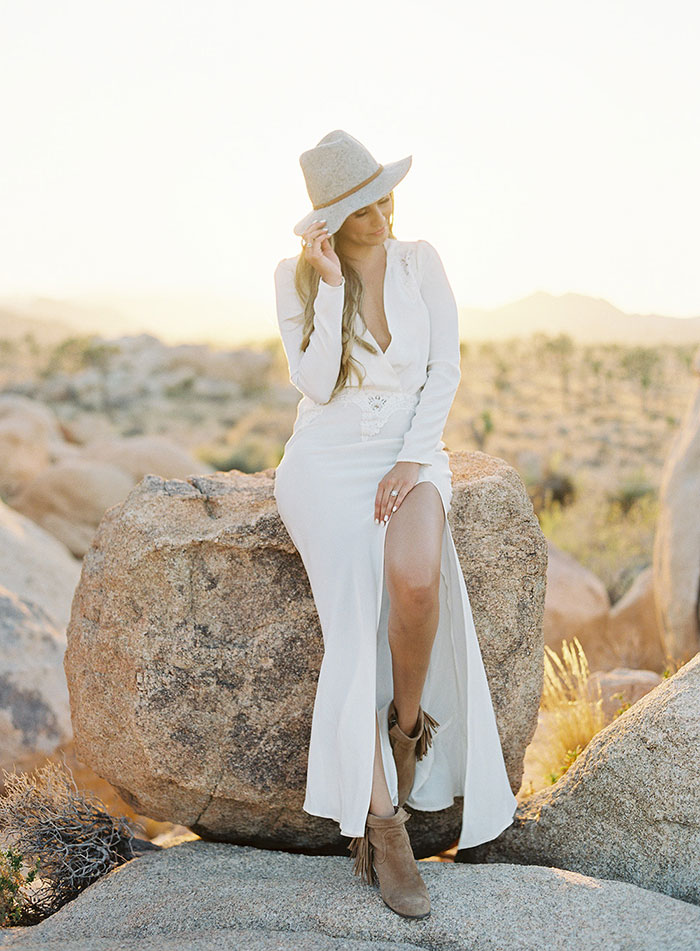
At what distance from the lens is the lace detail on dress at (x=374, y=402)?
11.0ft

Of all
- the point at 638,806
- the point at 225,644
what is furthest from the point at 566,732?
the point at 225,644

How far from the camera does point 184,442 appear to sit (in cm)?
1983

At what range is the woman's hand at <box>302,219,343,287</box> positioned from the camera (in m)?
3.29

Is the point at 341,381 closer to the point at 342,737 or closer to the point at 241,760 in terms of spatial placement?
the point at 342,737

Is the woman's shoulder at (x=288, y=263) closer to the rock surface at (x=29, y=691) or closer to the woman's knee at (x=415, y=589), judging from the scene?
the woman's knee at (x=415, y=589)

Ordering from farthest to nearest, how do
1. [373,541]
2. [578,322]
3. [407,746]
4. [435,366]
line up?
1. [578,322]
2. [435,366]
3. [407,746]
4. [373,541]

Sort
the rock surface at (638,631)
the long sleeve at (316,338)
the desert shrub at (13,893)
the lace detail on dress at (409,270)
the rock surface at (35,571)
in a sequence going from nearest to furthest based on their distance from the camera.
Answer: the long sleeve at (316,338), the desert shrub at (13,893), the lace detail on dress at (409,270), the rock surface at (35,571), the rock surface at (638,631)

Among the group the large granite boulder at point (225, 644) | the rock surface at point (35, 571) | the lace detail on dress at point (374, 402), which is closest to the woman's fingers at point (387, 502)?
the lace detail on dress at point (374, 402)

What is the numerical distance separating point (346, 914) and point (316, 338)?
77.6 inches

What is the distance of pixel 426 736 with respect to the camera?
→ 10.9 ft

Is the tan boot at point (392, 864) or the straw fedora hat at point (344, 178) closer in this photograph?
the tan boot at point (392, 864)

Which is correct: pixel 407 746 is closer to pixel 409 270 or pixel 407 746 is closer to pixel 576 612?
pixel 409 270

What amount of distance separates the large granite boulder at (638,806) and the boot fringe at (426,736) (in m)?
0.54

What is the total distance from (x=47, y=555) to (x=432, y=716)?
3782mm
